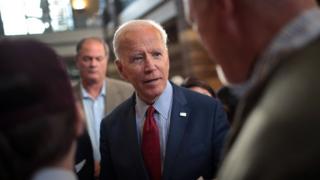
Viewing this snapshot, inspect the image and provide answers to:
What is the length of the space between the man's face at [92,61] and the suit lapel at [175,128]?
182 centimetres

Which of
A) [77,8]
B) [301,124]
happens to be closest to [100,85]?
[301,124]

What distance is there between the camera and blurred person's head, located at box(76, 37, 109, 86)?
14.5ft

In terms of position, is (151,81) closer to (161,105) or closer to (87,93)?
(161,105)

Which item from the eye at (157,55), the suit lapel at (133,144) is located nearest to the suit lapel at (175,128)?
the suit lapel at (133,144)

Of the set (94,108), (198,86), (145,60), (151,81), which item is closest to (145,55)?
(145,60)

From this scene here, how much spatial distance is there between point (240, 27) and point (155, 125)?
4.35ft

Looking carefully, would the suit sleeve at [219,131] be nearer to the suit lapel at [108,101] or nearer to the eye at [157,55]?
the eye at [157,55]

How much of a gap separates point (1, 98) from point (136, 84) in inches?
66.1

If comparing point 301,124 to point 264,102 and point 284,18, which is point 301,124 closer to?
point 264,102

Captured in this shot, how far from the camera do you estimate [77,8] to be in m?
14.8

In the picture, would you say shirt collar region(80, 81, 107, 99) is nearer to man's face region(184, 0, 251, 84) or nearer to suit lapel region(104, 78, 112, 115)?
suit lapel region(104, 78, 112, 115)

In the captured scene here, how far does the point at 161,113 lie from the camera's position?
2.64 metres

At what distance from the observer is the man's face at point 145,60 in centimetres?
272

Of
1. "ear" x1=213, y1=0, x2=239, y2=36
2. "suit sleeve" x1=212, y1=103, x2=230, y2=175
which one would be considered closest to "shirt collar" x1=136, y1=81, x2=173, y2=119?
"suit sleeve" x1=212, y1=103, x2=230, y2=175
